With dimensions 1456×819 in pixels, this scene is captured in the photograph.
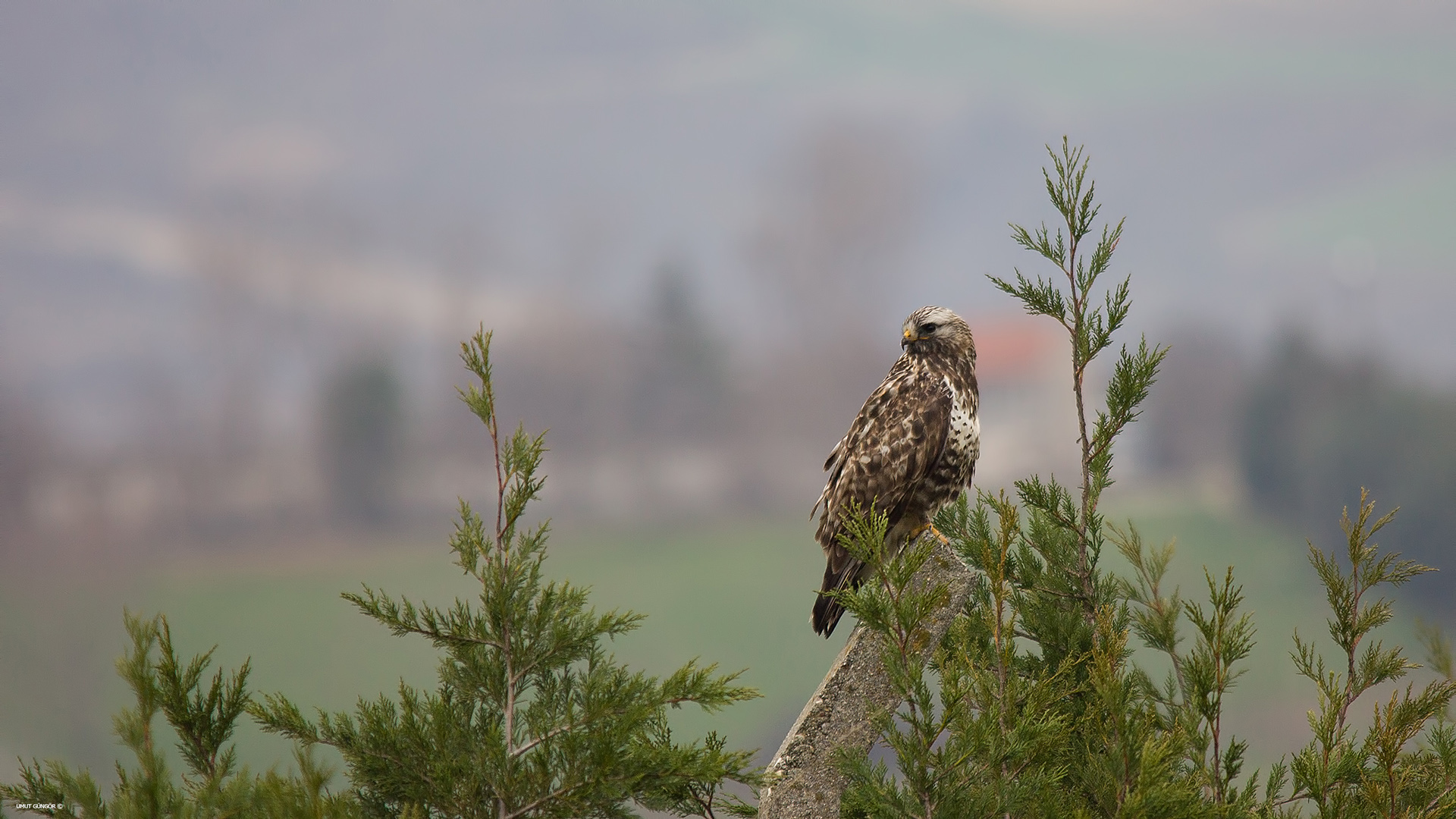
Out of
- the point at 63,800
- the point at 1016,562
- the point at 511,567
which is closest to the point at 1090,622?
the point at 1016,562

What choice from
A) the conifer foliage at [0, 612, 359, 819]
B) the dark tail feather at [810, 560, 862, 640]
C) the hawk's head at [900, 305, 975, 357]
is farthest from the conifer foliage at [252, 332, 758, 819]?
the hawk's head at [900, 305, 975, 357]

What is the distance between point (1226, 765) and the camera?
9.05 feet

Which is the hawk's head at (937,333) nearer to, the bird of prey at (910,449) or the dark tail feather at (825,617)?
the bird of prey at (910,449)

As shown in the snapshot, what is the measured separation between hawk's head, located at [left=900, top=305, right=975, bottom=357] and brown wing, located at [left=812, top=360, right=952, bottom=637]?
9.3 inches

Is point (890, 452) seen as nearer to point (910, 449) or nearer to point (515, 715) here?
point (910, 449)

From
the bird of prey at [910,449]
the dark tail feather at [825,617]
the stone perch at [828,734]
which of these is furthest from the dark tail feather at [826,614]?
the stone perch at [828,734]

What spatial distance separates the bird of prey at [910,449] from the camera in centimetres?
392

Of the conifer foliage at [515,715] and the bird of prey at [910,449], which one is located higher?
the bird of prey at [910,449]

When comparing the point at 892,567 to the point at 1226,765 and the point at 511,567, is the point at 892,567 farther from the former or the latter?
the point at 1226,765

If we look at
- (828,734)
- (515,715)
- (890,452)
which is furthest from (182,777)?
(890,452)

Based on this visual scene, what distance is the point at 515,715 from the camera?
2.51 m

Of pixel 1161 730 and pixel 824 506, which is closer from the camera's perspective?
pixel 1161 730

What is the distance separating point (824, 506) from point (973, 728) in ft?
6.20

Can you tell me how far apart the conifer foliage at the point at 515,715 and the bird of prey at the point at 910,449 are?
1424 mm
